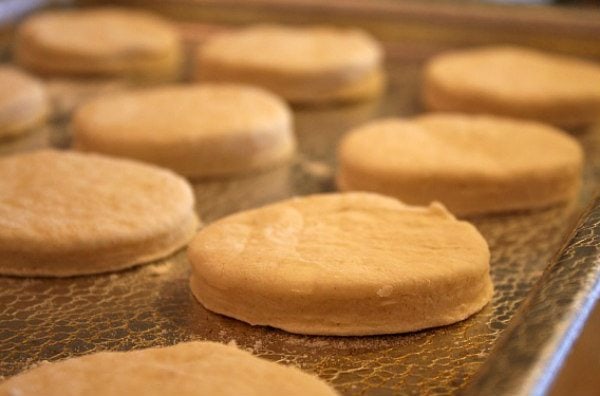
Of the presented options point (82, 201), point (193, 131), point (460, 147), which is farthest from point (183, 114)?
point (460, 147)

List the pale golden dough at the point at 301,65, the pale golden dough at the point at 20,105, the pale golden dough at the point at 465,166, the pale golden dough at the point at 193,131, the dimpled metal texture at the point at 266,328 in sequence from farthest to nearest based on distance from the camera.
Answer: the pale golden dough at the point at 301,65
the pale golden dough at the point at 20,105
the pale golden dough at the point at 193,131
the pale golden dough at the point at 465,166
the dimpled metal texture at the point at 266,328

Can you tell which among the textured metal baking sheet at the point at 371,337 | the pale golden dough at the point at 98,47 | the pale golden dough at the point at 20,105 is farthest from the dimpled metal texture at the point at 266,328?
the pale golden dough at the point at 98,47

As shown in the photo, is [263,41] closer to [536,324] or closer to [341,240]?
[341,240]

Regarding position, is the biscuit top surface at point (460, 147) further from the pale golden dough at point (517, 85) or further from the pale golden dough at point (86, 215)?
the pale golden dough at point (86, 215)

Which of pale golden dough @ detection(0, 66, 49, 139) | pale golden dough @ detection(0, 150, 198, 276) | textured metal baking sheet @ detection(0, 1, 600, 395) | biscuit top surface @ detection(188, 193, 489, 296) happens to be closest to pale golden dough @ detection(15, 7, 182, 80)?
pale golden dough @ detection(0, 66, 49, 139)

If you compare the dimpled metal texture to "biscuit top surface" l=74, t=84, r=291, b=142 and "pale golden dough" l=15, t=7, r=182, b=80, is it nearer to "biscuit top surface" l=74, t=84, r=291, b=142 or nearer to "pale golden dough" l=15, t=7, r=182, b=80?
"biscuit top surface" l=74, t=84, r=291, b=142

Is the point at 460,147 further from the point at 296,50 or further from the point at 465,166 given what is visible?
the point at 296,50
